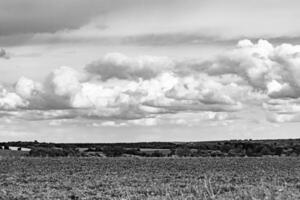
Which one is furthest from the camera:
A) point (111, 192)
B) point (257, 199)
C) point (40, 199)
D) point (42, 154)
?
point (42, 154)

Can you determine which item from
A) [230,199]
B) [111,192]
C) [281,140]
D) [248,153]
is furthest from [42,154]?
[281,140]

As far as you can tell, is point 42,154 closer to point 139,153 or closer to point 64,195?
point 139,153

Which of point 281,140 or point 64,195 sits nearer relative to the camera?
point 64,195

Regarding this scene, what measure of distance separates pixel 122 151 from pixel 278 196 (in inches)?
4390

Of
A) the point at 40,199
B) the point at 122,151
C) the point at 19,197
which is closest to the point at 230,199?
the point at 40,199

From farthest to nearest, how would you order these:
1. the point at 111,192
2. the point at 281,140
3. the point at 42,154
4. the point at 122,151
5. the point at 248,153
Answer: the point at 281,140, the point at 122,151, the point at 248,153, the point at 42,154, the point at 111,192

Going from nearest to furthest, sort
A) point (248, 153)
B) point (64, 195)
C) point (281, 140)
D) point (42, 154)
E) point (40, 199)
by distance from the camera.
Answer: point (40, 199) < point (64, 195) < point (42, 154) < point (248, 153) < point (281, 140)

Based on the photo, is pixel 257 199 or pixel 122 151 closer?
pixel 257 199

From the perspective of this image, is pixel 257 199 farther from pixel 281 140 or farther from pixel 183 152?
pixel 281 140

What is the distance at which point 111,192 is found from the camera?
2691cm

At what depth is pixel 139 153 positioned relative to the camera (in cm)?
12556

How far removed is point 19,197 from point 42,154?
83340mm

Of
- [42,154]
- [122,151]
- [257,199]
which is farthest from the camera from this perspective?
[122,151]

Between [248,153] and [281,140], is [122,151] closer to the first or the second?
[248,153]
